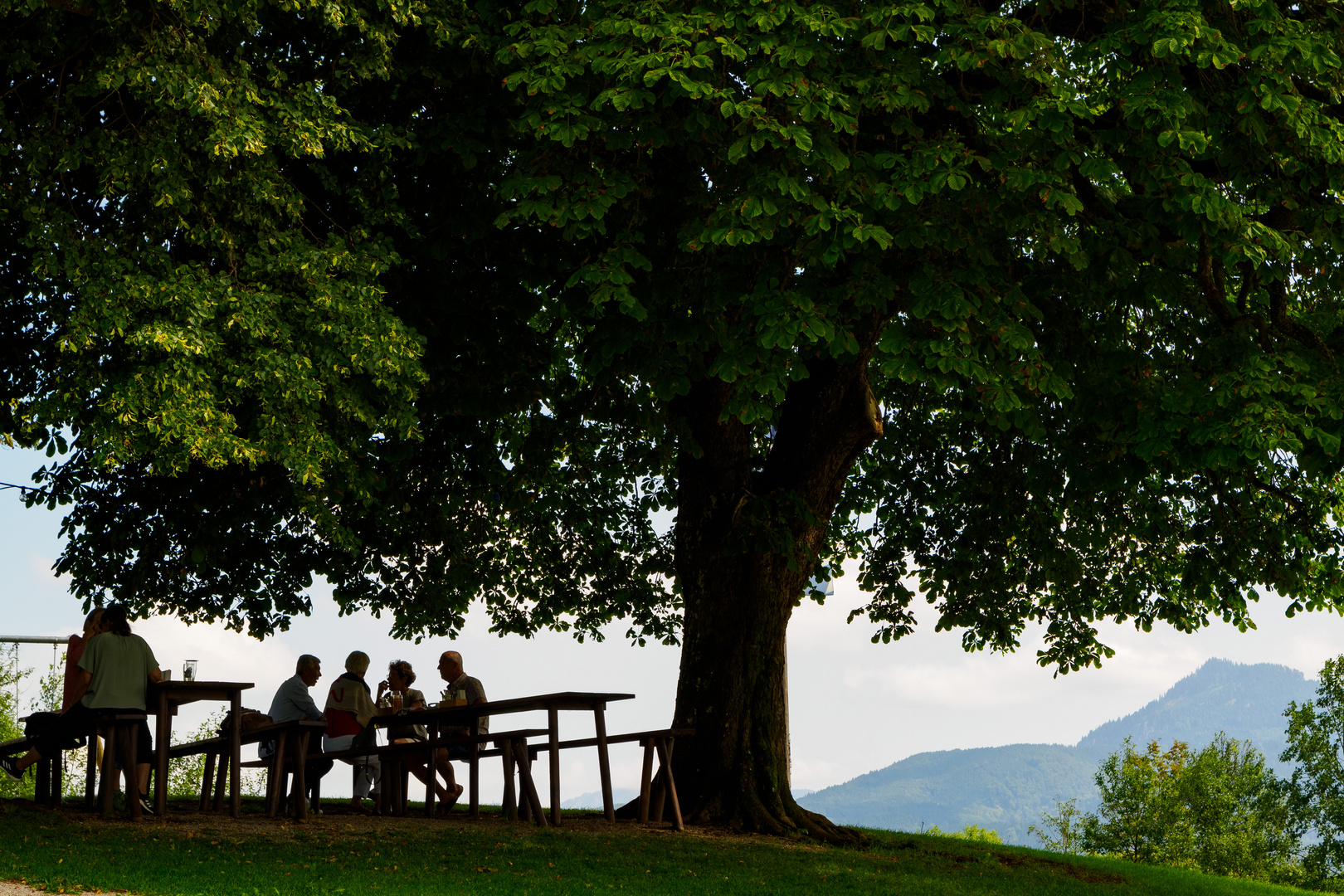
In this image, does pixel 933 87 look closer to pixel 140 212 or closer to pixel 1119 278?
pixel 1119 278

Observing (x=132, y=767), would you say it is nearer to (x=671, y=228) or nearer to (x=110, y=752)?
(x=110, y=752)

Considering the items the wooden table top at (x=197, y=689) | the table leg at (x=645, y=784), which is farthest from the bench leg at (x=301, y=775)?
the table leg at (x=645, y=784)

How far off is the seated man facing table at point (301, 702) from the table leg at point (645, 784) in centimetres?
323

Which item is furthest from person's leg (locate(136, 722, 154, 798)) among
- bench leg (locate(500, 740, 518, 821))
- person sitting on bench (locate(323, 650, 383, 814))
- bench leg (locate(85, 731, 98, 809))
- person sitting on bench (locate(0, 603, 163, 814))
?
bench leg (locate(500, 740, 518, 821))

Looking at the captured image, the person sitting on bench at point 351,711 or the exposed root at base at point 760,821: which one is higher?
the person sitting on bench at point 351,711

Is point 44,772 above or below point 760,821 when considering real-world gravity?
above

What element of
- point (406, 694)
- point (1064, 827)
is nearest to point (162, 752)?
point (406, 694)

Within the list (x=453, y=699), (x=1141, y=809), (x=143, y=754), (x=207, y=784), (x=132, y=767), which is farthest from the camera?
(x=1141, y=809)

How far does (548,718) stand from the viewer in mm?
10875

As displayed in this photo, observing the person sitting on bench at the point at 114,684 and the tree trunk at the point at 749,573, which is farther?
the tree trunk at the point at 749,573

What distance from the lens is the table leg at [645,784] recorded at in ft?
39.1

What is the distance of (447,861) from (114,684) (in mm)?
3601

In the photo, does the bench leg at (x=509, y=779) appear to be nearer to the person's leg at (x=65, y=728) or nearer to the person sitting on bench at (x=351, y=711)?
the person sitting on bench at (x=351, y=711)

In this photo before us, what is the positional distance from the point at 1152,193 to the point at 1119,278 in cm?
200
